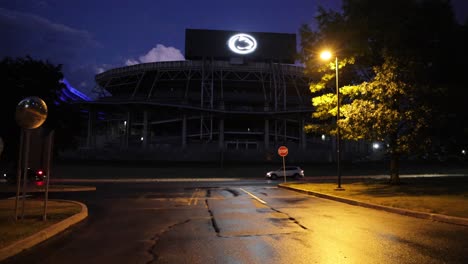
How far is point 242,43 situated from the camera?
7681 cm

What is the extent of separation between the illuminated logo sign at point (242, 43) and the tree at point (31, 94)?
53.0 metres

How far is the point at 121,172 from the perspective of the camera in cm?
4738

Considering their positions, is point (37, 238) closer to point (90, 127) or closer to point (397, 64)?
point (397, 64)

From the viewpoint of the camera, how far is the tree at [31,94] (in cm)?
2270

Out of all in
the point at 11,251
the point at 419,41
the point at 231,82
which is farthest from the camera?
the point at 231,82

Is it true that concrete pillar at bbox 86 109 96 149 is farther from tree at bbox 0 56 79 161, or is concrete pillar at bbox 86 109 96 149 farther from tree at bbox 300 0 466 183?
tree at bbox 300 0 466 183

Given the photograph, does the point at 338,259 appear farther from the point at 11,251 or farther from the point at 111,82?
the point at 111,82

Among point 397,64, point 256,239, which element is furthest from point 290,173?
point 256,239

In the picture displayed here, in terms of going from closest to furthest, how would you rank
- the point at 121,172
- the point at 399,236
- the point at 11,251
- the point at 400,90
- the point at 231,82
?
the point at 11,251
the point at 399,236
the point at 400,90
the point at 121,172
the point at 231,82

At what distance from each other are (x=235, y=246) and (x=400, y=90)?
14.9m

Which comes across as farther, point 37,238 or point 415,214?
point 415,214

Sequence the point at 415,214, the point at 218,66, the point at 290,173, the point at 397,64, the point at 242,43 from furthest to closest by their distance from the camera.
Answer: the point at 242,43 → the point at 218,66 → the point at 290,173 → the point at 397,64 → the point at 415,214

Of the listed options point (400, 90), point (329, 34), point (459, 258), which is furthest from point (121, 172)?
A: point (459, 258)

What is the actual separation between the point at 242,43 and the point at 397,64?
59.7 meters
